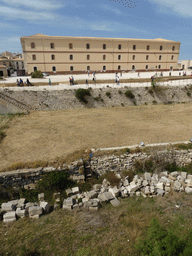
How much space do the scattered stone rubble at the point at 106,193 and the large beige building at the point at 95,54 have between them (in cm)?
3216

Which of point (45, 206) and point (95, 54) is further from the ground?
point (95, 54)

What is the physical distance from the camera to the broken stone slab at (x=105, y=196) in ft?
28.5

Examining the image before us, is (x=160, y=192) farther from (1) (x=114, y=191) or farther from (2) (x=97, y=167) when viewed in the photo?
(2) (x=97, y=167)

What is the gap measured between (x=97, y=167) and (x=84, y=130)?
5.01 metres

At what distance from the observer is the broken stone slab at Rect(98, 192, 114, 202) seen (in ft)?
28.5

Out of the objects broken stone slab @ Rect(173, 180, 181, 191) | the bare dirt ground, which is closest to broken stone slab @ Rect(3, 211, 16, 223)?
the bare dirt ground

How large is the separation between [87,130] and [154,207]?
848 cm

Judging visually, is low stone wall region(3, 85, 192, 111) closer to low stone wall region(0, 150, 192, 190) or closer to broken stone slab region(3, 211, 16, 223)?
low stone wall region(0, 150, 192, 190)

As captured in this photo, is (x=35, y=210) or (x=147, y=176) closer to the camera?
(x=35, y=210)

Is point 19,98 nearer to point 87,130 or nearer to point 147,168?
point 87,130

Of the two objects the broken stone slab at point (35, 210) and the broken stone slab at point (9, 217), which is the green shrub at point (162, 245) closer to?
the broken stone slab at point (35, 210)

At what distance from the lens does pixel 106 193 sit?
9070 millimetres

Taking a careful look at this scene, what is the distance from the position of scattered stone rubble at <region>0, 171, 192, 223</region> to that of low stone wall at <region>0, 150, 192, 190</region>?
0.82 meters

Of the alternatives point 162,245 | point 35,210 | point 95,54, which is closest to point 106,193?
point 35,210
